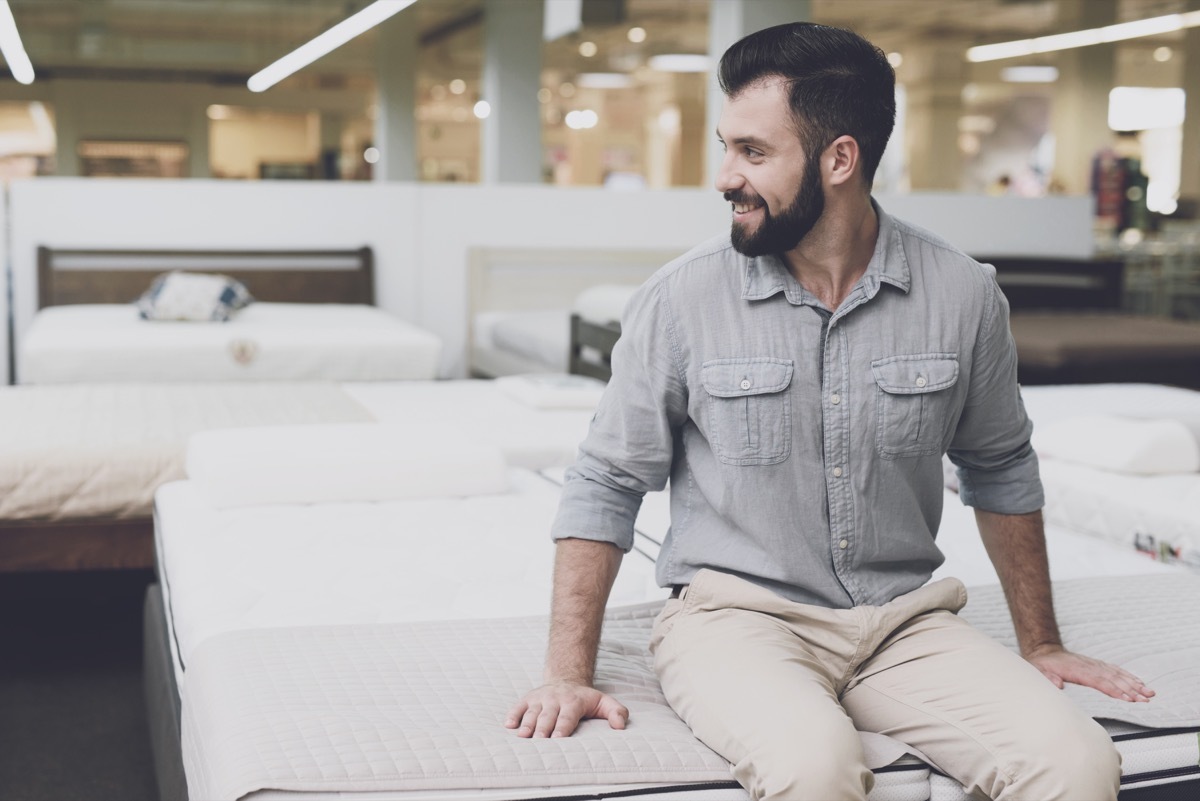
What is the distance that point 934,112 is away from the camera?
51.3 ft

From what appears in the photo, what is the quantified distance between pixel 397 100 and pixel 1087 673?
9.94 m

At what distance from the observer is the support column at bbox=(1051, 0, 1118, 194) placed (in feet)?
44.3

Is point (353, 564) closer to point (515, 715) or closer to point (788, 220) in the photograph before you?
point (515, 715)

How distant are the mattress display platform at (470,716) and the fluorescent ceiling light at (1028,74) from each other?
1503 centimetres

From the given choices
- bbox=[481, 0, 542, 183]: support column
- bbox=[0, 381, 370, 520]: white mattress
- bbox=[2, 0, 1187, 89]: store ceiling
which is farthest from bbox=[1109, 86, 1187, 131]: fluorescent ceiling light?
bbox=[0, 381, 370, 520]: white mattress

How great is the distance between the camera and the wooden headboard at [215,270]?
17.6 feet

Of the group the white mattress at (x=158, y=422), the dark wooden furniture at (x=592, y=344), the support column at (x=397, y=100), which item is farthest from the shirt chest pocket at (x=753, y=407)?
the support column at (x=397, y=100)

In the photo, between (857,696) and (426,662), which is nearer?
(857,696)

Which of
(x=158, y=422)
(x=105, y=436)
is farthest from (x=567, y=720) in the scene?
(x=158, y=422)

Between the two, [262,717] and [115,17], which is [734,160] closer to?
[262,717]

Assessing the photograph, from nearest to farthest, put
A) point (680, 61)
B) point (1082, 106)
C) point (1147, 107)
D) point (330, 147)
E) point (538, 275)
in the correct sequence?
point (538, 275), point (330, 147), point (1082, 106), point (680, 61), point (1147, 107)

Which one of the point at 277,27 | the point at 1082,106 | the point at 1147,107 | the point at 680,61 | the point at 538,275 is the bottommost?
the point at 538,275

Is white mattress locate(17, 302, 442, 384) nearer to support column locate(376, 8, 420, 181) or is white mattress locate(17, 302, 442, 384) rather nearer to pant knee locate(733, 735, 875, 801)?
pant knee locate(733, 735, 875, 801)

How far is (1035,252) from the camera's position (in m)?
6.48
